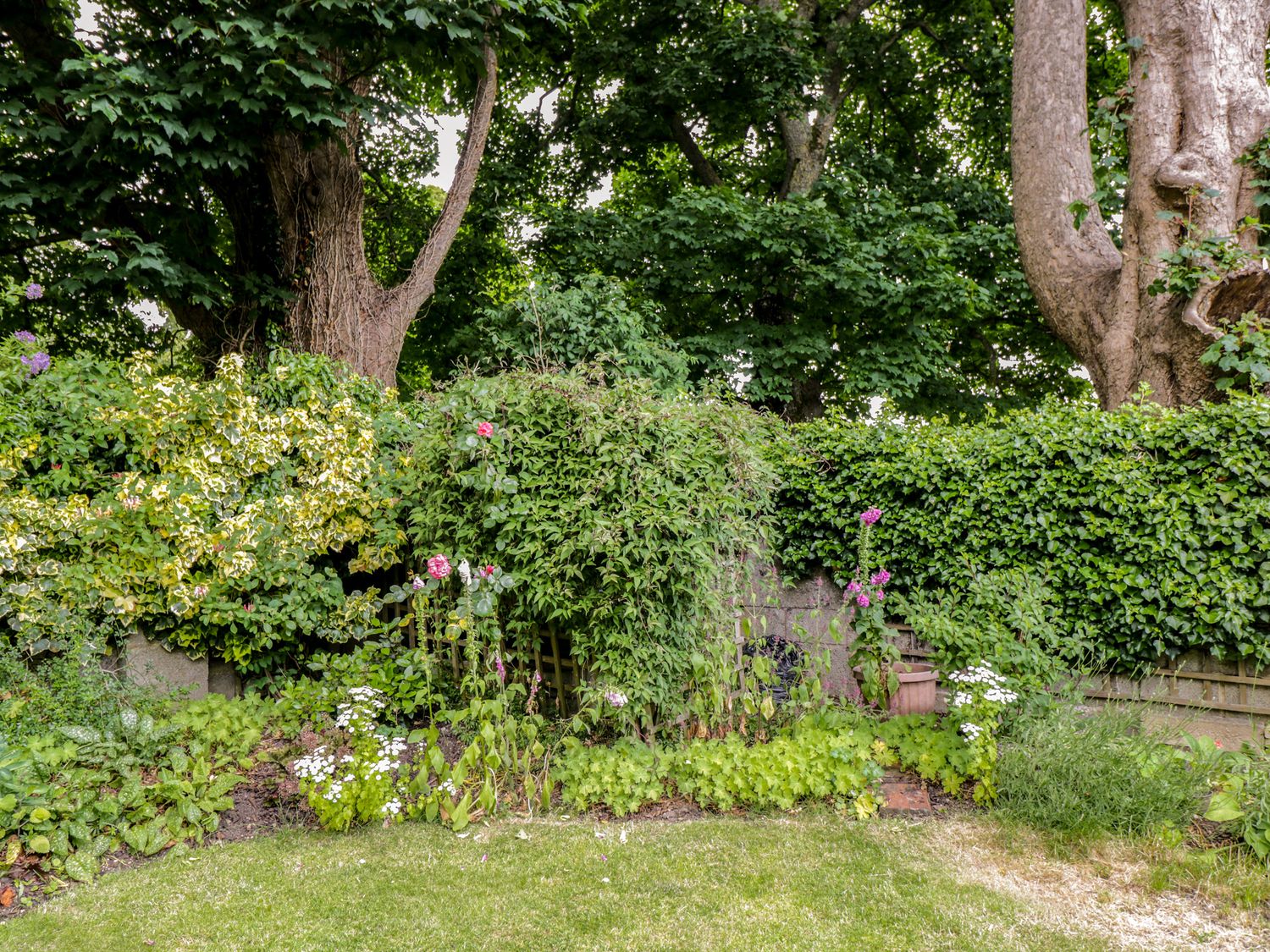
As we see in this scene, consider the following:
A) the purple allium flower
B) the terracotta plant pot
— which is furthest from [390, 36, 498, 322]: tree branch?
the terracotta plant pot

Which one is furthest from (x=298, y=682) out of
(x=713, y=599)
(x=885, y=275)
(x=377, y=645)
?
(x=885, y=275)

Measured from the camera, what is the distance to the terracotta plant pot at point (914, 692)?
15.5 ft

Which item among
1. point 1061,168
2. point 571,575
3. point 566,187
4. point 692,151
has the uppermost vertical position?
point 692,151

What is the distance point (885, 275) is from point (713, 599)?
24.7 ft

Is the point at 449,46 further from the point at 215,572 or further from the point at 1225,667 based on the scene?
the point at 1225,667

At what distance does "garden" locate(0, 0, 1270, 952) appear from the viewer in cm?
326

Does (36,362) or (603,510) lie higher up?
(36,362)

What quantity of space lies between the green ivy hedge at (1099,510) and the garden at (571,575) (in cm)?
3

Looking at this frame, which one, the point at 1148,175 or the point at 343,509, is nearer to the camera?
the point at 343,509

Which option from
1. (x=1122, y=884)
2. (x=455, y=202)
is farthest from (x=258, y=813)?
(x=455, y=202)

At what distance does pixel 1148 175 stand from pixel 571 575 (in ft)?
19.5

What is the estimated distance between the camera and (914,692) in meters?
4.76

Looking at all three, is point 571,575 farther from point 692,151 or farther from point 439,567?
point 692,151

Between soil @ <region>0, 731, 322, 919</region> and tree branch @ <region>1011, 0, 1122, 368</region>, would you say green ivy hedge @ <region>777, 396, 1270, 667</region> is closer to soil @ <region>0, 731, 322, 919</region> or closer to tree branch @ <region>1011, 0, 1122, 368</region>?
tree branch @ <region>1011, 0, 1122, 368</region>
